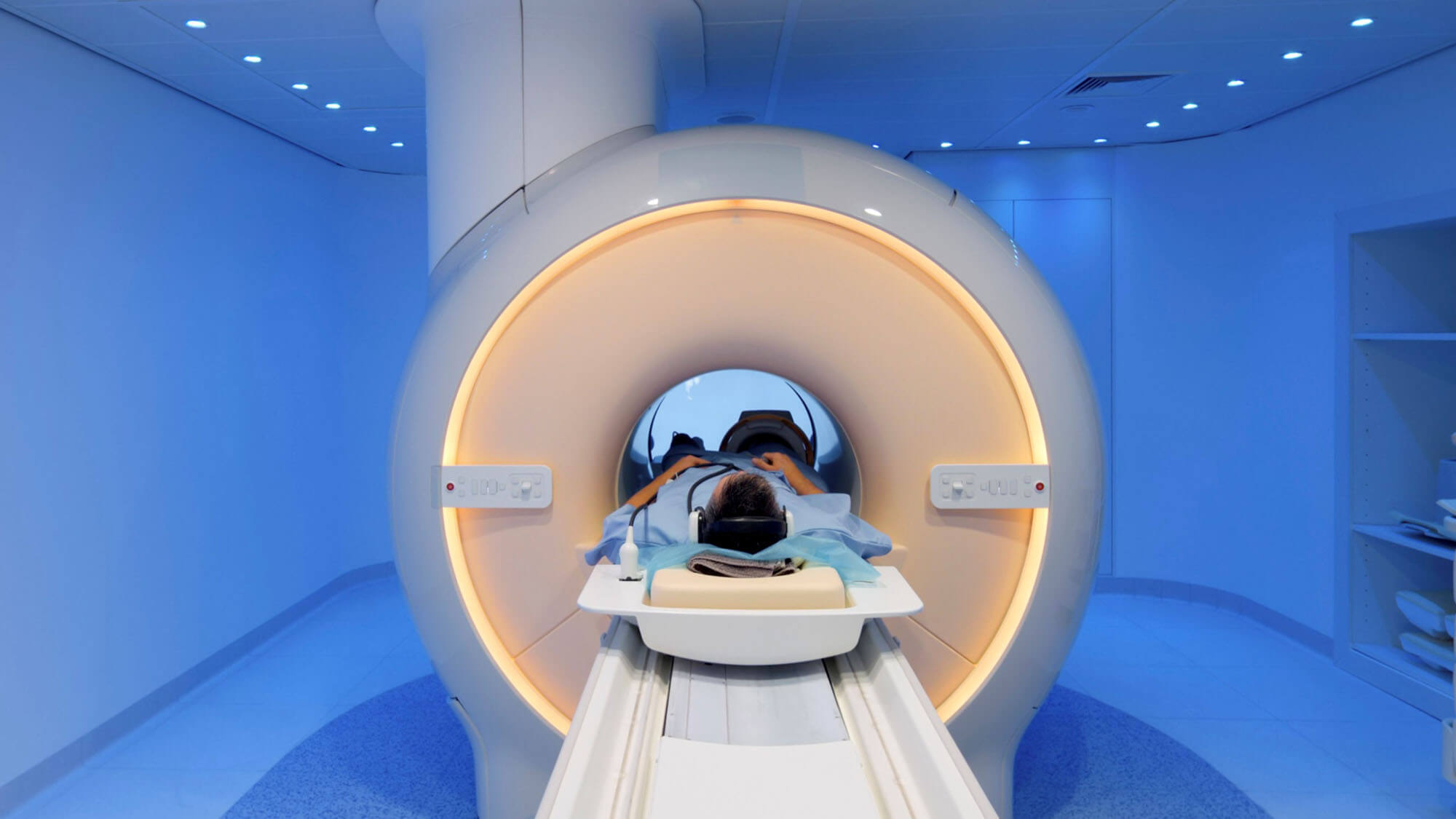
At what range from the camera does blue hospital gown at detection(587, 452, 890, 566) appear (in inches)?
72.1

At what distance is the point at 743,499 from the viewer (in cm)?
172

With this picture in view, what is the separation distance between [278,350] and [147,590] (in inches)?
43.7

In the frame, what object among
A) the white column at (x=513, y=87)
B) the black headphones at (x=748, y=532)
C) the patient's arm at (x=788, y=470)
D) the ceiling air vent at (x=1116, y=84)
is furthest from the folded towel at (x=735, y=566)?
the ceiling air vent at (x=1116, y=84)

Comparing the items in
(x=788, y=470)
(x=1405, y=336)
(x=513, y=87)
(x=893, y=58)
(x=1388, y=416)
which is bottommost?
(x=788, y=470)

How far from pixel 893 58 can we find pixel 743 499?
1545 mm

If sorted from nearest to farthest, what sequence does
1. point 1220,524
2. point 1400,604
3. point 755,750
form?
1. point 755,750
2. point 1400,604
3. point 1220,524

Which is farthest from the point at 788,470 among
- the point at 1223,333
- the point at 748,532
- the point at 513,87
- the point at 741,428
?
the point at 1223,333

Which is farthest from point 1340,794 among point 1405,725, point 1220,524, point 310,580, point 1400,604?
point 310,580

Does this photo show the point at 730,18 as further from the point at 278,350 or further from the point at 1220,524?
the point at 1220,524

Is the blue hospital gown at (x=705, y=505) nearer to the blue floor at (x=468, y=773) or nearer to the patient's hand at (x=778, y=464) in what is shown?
the patient's hand at (x=778, y=464)

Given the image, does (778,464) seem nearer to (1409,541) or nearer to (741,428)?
(741,428)

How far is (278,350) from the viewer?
371cm

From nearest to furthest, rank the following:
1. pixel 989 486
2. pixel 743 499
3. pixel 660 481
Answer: pixel 743 499, pixel 989 486, pixel 660 481

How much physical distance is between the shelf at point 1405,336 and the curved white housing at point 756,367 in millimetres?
1641
